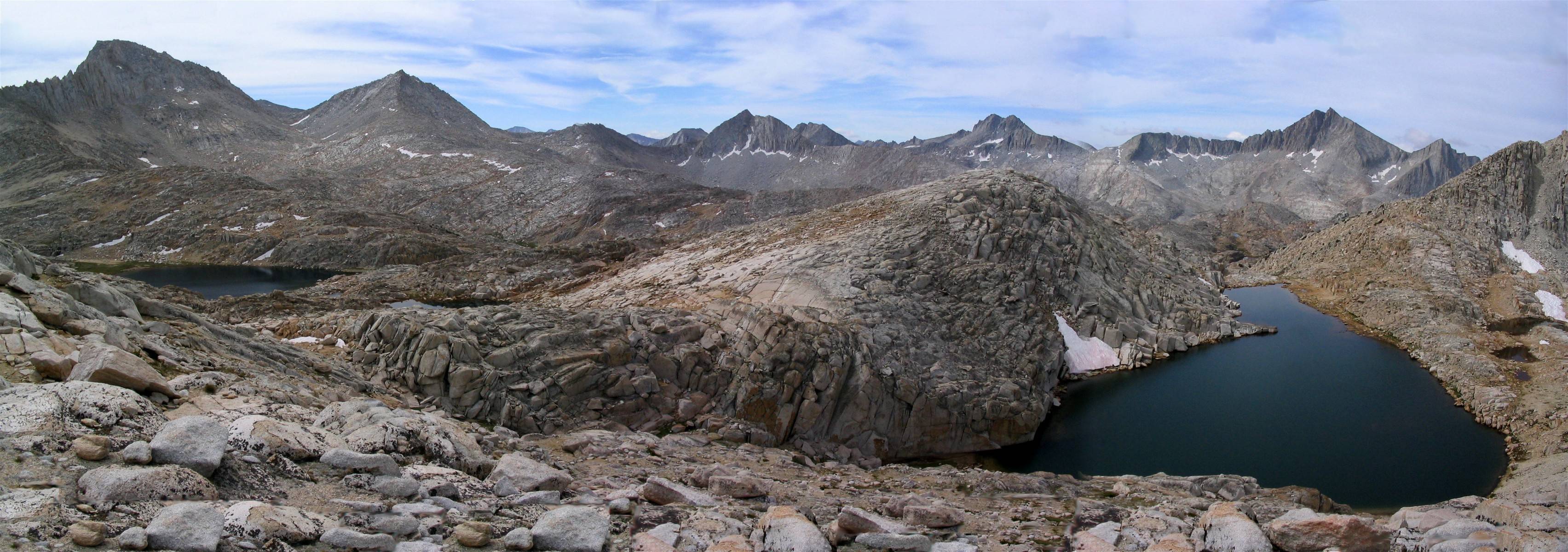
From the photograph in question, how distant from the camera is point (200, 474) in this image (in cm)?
866

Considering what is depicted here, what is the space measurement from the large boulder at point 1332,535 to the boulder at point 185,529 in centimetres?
1373

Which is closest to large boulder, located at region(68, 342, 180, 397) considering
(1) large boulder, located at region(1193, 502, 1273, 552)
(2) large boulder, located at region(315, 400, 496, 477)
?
(2) large boulder, located at region(315, 400, 496, 477)

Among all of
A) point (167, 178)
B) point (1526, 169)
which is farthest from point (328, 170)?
point (1526, 169)

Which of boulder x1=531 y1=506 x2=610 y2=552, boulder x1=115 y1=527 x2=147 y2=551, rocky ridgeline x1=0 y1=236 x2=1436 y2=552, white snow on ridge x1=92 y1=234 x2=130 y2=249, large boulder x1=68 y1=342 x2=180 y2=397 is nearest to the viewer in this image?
boulder x1=115 y1=527 x2=147 y2=551

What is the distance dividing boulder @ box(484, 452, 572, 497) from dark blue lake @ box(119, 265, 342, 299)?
224ft

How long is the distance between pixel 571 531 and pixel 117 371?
7.97 metres

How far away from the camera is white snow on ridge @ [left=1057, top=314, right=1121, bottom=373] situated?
1820 inches

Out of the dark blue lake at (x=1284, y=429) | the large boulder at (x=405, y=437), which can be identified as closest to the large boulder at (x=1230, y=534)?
the large boulder at (x=405, y=437)

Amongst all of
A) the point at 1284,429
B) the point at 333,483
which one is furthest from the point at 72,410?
the point at 1284,429

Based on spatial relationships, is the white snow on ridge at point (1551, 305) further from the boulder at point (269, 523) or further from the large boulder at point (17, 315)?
the large boulder at point (17, 315)

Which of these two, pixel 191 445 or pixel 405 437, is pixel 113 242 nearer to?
pixel 405 437

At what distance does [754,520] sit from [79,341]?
12386 mm

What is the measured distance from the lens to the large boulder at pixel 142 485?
780 cm

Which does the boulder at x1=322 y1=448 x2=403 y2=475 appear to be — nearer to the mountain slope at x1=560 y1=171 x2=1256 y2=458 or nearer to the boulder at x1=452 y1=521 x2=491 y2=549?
the boulder at x1=452 y1=521 x2=491 y2=549
